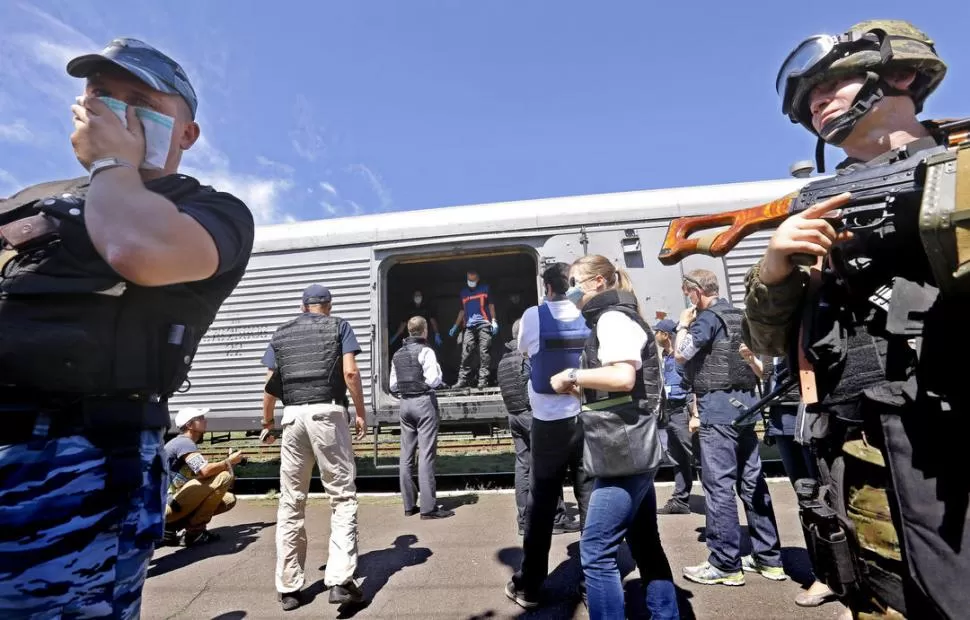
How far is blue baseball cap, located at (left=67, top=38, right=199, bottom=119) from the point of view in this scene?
1164 mm

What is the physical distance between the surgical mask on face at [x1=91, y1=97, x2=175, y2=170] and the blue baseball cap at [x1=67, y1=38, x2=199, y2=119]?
68mm

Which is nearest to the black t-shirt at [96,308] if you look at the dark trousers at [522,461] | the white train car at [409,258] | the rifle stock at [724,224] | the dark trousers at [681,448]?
the rifle stock at [724,224]

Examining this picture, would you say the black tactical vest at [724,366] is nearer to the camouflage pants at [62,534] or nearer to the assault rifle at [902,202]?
the assault rifle at [902,202]

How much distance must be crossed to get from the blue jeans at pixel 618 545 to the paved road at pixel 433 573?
2.47ft

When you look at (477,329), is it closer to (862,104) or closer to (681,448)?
(681,448)

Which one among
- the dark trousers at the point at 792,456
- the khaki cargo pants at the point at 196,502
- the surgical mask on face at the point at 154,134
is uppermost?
the surgical mask on face at the point at 154,134

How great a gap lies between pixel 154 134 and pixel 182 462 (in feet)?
13.2

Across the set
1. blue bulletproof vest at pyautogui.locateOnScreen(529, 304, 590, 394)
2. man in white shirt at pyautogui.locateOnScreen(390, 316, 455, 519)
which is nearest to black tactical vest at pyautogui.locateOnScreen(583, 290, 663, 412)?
blue bulletproof vest at pyautogui.locateOnScreen(529, 304, 590, 394)

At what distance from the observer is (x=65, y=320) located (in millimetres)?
1046

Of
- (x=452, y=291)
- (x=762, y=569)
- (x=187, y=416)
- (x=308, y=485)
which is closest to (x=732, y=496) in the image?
(x=762, y=569)

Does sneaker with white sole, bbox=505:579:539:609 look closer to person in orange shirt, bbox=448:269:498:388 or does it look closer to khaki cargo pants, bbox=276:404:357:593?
khaki cargo pants, bbox=276:404:357:593

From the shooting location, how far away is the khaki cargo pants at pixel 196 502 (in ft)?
13.9

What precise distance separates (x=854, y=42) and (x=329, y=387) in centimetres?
321

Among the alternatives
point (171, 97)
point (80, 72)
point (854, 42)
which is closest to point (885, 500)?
point (854, 42)
